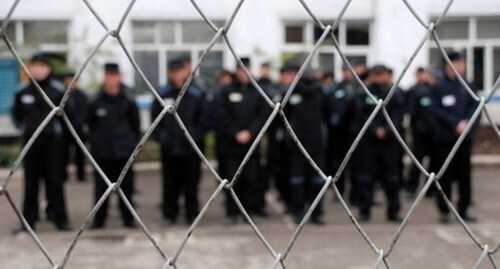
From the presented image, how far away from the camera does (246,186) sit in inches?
340

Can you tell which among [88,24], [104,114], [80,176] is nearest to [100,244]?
[104,114]

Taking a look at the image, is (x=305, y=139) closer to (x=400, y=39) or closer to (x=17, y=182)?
(x=17, y=182)

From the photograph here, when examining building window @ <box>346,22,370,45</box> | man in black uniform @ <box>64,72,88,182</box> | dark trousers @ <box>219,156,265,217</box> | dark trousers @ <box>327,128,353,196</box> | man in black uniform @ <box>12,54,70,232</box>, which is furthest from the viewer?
building window @ <box>346,22,370,45</box>

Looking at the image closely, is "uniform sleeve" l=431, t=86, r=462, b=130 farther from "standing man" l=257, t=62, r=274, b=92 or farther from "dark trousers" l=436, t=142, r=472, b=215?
"standing man" l=257, t=62, r=274, b=92

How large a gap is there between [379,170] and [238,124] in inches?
51.8

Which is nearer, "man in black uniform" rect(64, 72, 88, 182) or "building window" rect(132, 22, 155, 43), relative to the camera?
"man in black uniform" rect(64, 72, 88, 182)

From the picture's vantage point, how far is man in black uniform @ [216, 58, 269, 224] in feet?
26.3

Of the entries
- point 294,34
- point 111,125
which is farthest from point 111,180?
point 294,34

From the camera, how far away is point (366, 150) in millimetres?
8125

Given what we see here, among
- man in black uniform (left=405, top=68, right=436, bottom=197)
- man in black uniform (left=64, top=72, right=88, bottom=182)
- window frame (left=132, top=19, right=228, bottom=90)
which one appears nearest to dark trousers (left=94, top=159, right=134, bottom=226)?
man in black uniform (left=64, top=72, right=88, bottom=182)

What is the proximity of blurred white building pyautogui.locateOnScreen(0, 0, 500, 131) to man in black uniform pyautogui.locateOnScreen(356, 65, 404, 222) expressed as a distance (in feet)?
25.5

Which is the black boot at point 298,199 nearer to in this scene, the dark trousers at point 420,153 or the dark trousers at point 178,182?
the dark trousers at point 178,182

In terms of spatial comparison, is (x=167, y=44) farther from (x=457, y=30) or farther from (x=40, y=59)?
(x=40, y=59)

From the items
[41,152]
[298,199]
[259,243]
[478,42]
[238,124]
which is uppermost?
[478,42]
